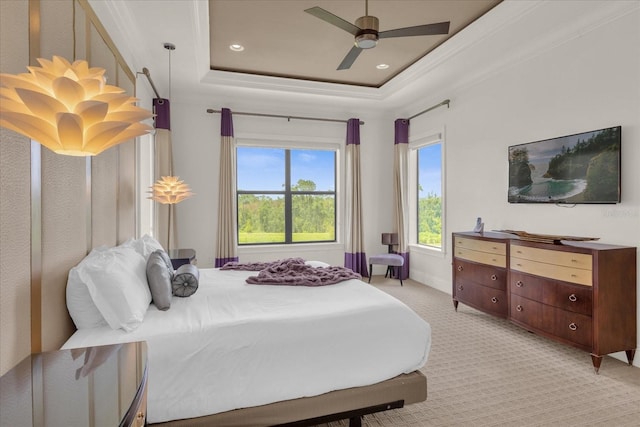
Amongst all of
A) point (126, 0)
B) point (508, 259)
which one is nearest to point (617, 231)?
point (508, 259)

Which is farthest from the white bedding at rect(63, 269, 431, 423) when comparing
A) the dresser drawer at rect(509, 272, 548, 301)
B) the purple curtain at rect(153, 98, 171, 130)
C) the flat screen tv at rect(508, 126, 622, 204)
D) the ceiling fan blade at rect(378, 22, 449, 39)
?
the purple curtain at rect(153, 98, 171, 130)

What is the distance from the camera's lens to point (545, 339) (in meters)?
3.40

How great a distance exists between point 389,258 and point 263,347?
3945 millimetres

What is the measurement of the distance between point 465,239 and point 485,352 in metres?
1.43

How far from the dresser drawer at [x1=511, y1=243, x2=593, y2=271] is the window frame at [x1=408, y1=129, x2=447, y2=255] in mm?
1800

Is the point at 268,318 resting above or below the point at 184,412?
above

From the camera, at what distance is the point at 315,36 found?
Result: 3799 millimetres

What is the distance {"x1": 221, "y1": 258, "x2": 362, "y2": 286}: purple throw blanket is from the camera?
2.79 meters

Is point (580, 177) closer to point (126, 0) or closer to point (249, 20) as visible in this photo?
point (249, 20)

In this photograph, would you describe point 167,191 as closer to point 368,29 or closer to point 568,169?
point 368,29

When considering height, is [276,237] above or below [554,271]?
above

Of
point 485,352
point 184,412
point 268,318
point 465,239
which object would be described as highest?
point 465,239

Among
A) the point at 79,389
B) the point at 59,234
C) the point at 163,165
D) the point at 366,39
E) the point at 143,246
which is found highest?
the point at 366,39

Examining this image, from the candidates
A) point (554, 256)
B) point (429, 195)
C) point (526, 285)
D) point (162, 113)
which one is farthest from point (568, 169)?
point (162, 113)
